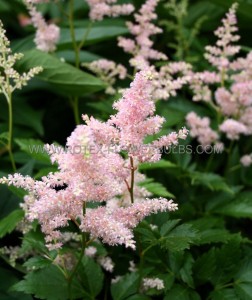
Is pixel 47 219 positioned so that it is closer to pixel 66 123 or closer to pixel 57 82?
pixel 57 82

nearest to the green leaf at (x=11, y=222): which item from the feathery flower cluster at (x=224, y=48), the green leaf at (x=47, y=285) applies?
the green leaf at (x=47, y=285)

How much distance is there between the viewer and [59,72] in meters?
2.04

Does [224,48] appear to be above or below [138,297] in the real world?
above

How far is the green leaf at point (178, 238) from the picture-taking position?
1218mm

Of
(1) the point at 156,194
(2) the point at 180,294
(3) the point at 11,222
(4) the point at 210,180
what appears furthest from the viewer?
(4) the point at 210,180

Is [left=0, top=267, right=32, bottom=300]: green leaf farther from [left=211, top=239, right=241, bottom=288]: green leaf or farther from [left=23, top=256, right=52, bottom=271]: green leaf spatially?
[left=211, top=239, right=241, bottom=288]: green leaf

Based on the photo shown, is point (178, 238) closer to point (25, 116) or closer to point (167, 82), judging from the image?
point (167, 82)

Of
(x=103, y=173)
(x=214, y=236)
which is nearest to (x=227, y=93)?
(x=214, y=236)

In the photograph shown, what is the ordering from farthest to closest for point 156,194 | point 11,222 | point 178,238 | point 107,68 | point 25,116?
point 25,116 < point 107,68 < point 156,194 < point 11,222 < point 178,238

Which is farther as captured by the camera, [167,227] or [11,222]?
[11,222]

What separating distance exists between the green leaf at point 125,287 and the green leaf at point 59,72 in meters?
0.84

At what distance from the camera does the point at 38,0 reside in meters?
1.89

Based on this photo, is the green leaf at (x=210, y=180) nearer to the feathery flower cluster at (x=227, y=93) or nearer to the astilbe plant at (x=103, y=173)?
the feathery flower cluster at (x=227, y=93)

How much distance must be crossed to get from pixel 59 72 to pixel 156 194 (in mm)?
699
